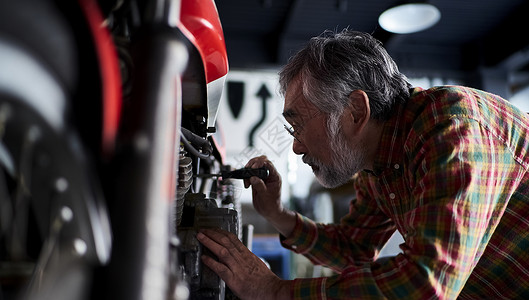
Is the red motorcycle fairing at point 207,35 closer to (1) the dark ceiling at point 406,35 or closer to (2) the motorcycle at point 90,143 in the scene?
(2) the motorcycle at point 90,143

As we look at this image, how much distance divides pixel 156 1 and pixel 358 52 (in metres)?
0.66

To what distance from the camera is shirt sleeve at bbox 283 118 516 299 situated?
0.65 meters

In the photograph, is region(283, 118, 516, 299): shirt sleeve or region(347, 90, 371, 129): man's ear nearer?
region(283, 118, 516, 299): shirt sleeve

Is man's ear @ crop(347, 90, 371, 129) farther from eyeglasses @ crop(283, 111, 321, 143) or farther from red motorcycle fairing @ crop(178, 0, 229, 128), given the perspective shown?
red motorcycle fairing @ crop(178, 0, 229, 128)

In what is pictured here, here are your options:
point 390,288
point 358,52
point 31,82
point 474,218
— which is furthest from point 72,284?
point 358,52

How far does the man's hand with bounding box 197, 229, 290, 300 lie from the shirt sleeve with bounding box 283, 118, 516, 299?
0.11 ft

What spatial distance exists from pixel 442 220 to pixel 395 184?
1.09ft

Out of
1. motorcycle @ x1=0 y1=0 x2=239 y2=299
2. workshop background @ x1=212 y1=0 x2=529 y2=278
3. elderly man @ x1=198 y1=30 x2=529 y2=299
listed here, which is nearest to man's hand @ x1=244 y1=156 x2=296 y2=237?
elderly man @ x1=198 y1=30 x2=529 y2=299

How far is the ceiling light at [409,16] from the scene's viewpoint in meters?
2.70

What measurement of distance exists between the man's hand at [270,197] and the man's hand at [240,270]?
0.32 metres

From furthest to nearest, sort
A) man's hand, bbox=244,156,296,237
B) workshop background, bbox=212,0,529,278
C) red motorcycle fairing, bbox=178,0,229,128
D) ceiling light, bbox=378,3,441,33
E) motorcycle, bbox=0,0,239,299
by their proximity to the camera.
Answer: workshop background, bbox=212,0,529,278 → ceiling light, bbox=378,3,441,33 → man's hand, bbox=244,156,296,237 → red motorcycle fairing, bbox=178,0,229,128 → motorcycle, bbox=0,0,239,299

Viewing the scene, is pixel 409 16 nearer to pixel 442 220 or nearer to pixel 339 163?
pixel 339 163

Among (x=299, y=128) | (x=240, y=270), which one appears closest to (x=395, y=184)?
(x=299, y=128)

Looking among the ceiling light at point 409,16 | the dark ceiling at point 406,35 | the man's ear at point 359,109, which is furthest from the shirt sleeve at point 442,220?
the dark ceiling at point 406,35
